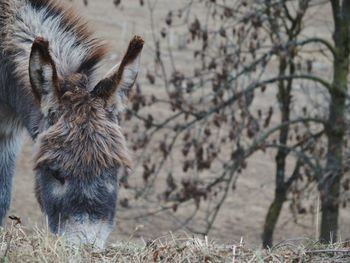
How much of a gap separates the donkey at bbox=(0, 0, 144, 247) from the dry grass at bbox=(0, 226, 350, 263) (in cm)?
27

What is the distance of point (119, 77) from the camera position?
6.12 meters

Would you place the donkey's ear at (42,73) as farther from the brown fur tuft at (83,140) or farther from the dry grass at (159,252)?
the dry grass at (159,252)

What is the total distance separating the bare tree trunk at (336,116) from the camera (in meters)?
10.5

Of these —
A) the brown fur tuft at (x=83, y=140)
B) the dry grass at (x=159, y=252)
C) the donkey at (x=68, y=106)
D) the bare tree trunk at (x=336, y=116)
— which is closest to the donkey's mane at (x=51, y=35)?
the donkey at (x=68, y=106)

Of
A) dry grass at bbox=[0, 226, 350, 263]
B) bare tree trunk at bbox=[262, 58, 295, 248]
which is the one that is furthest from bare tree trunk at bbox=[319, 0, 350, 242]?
dry grass at bbox=[0, 226, 350, 263]

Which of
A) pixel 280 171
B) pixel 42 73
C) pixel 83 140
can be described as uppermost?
pixel 42 73

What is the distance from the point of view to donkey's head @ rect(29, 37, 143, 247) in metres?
5.58

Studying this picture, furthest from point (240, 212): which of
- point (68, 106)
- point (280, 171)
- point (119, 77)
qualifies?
point (68, 106)

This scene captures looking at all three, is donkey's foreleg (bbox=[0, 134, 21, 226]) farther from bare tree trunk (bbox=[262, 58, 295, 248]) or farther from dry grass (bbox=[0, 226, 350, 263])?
bare tree trunk (bbox=[262, 58, 295, 248])

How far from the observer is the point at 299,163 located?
11.2 metres

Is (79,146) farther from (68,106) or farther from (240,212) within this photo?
(240,212)

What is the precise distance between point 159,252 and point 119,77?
5.72 feet

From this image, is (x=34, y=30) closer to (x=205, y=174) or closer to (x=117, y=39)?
(x=205, y=174)

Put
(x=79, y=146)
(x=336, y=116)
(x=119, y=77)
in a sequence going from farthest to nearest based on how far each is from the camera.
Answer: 1. (x=336, y=116)
2. (x=119, y=77)
3. (x=79, y=146)
